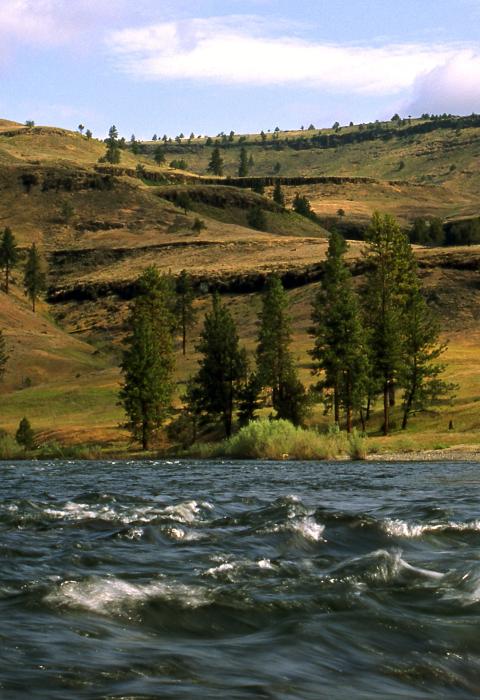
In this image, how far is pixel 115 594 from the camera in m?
13.8

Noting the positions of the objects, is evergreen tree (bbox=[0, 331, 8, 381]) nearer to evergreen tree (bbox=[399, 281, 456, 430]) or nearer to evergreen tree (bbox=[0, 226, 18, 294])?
evergreen tree (bbox=[0, 226, 18, 294])

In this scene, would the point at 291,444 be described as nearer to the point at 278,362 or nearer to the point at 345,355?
the point at 345,355

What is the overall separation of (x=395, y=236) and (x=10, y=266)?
7771 centimetres

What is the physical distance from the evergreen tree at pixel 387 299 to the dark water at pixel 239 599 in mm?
44203

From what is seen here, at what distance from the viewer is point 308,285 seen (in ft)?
458

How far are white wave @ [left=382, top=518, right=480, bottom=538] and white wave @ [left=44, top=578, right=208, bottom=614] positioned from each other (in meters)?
6.88

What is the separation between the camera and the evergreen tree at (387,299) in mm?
70062

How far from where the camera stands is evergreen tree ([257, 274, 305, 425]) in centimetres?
7162

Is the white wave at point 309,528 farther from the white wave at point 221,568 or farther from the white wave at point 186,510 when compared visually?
the white wave at point 221,568

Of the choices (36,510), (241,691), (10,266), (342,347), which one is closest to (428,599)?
(241,691)

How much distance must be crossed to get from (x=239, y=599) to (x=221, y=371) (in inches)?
2368

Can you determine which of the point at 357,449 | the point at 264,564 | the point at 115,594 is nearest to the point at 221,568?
the point at 264,564

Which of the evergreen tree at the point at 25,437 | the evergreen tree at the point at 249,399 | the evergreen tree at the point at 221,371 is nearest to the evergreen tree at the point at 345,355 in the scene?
the evergreen tree at the point at 249,399

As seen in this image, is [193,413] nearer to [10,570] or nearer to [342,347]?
[342,347]
